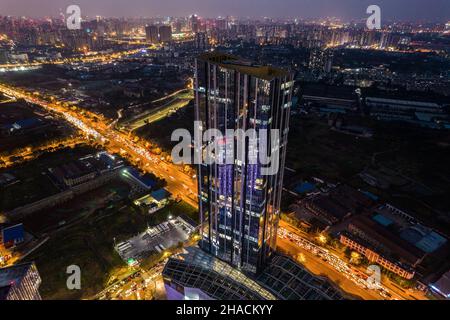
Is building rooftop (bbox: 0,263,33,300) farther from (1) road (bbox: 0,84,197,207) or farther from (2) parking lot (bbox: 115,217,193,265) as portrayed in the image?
(1) road (bbox: 0,84,197,207)

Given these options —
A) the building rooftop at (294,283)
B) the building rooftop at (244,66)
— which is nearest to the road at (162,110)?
the building rooftop at (244,66)

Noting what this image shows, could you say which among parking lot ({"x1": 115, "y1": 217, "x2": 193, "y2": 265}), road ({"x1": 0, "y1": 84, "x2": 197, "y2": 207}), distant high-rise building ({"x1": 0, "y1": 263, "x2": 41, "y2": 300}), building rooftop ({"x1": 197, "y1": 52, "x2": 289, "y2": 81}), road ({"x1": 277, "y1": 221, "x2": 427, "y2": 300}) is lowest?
road ({"x1": 277, "y1": 221, "x2": 427, "y2": 300})

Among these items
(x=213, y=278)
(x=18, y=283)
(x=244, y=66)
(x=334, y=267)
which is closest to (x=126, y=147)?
(x=213, y=278)

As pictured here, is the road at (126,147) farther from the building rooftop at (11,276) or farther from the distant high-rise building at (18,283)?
the building rooftop at (11,276)

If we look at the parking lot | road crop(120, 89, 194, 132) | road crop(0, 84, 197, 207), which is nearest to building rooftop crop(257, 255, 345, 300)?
the parking lot

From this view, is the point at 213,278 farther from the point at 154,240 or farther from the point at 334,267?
the point at 334,267
